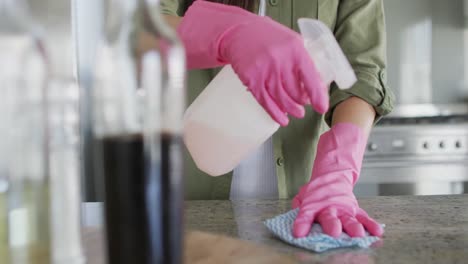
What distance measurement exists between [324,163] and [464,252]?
13.1 inches

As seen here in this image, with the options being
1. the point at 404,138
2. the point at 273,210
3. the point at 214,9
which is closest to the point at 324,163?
the point at 273,210

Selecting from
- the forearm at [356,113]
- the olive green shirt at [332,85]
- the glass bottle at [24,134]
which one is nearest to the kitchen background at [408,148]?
the olive green shirt at [332,85]

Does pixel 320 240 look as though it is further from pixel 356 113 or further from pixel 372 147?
pixel 372 147

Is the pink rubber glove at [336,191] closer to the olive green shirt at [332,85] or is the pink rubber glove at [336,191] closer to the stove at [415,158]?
the olive green shirt at [332,85]

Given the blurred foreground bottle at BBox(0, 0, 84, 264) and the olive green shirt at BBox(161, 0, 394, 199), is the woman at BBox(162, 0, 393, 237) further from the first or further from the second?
the blurred foreground bottle at BBox(0, 0, 84, 264)

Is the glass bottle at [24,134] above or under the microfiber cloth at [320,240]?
above

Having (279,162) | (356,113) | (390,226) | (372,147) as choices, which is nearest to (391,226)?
(390,226)

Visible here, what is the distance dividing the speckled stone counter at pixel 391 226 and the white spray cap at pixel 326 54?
0.22 metres

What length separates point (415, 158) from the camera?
2.11m

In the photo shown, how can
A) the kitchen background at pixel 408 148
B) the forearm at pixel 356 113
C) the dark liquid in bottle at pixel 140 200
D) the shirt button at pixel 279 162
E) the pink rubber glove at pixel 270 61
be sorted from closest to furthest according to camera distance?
the dark liquid in bottle at pixel 140 200 < the pink rubber glove at pixel 270 61 < the forearm at pixel 356 113 < the shirt button at pixel 279 162 < the kitchen background at pixel 408 148

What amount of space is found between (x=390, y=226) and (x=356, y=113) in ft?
0.91

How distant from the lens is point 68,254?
465 millimetres

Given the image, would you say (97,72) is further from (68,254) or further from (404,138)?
(404,138)

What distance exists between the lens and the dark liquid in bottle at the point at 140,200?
1.26ft
